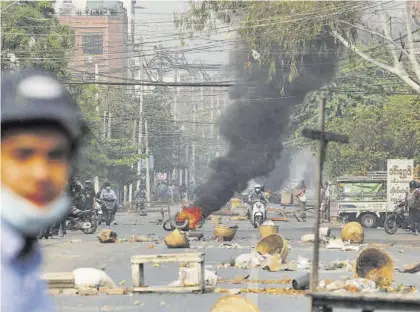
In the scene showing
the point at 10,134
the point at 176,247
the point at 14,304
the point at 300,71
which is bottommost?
the point at 176,247

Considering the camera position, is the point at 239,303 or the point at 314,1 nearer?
the point at 239,303

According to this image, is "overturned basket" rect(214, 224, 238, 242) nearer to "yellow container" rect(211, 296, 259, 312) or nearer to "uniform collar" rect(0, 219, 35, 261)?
"yellow container" rect(211, 296, 259, 312)

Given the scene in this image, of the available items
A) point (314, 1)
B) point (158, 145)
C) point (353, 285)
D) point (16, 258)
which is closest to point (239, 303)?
point (353, 285)

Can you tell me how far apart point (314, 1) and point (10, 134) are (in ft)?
95.2

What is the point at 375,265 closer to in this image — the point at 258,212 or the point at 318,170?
the point at 318,170

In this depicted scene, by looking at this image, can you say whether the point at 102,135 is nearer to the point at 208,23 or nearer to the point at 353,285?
the point at 208,23

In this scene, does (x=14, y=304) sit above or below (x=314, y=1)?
below

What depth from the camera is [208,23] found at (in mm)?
31078

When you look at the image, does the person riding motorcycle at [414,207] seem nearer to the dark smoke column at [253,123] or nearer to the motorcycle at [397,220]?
the motorcycle at [397,220]

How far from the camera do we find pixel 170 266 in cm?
1830

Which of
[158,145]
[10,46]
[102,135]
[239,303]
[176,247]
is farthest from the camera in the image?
[158,145]

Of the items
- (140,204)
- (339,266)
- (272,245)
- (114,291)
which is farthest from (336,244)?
(140,204)

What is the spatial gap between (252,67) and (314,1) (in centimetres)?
575

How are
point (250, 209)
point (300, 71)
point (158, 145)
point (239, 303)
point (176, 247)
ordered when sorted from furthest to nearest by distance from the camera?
point (158, 145)
point (300, 71)
point (250, 209)
point (176, 247)
point (239, 303)
